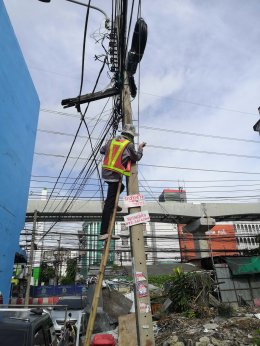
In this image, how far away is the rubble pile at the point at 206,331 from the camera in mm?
8672

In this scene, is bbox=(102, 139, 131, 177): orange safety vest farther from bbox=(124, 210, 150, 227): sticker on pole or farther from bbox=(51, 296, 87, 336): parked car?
bbox=(51, 296, 87, 336): parked car

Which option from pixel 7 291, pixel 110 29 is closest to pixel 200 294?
pixel 7 291

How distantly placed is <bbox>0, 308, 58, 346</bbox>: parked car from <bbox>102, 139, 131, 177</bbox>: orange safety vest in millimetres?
2491

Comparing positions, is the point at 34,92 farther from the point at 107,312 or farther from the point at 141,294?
the point at 141,294

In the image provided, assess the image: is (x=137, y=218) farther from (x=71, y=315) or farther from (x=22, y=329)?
(x=71, y=315)

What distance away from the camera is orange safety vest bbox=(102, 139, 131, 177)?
211 inches

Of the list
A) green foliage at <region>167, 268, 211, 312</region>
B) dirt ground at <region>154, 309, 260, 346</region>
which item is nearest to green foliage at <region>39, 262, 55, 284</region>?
green foliage at <region>167, 268, 211, 312</region>

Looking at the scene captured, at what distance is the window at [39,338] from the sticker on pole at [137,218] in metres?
1.98

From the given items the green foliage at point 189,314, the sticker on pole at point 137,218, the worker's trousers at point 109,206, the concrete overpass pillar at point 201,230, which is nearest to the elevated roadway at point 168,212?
the concrete overpass pillar at point 201,230

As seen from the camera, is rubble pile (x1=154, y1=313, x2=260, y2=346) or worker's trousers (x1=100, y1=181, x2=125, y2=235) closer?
worker's trousers (x1=100, y1=181, x2=125, y2=235)

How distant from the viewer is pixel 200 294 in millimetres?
13797

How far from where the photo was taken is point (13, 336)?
3.10 meters

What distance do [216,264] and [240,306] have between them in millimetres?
2296

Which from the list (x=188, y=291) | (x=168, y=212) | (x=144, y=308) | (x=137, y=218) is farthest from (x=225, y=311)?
(x=168, y=212)
